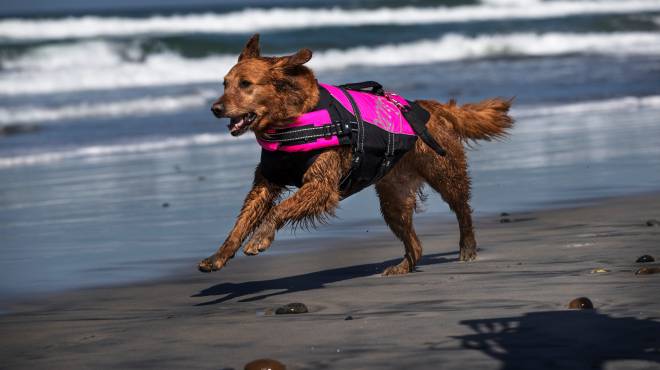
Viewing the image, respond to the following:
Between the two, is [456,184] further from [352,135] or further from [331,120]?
[331,120]

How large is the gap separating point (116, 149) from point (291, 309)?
994cm

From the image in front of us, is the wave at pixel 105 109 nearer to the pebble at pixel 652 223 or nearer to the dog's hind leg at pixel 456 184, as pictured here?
the dog's hind leg at pixel 456 184

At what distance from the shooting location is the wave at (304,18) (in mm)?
47219

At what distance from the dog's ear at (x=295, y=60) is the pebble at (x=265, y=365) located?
2524 mm

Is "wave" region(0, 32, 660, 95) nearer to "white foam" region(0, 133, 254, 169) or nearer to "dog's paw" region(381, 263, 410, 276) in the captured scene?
"white foam" region(0, 133, 254, 169)

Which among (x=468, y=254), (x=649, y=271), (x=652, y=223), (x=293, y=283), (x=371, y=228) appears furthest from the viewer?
(x=371, y=228)

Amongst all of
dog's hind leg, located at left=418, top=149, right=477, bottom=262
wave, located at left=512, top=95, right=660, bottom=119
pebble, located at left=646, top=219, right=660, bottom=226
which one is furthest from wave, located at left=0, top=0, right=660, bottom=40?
dog's hind leg, located at left=418, top=149, right=477, bottom=262

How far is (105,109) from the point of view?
71.2 feet

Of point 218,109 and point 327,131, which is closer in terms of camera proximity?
point 218,109

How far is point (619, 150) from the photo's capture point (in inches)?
472

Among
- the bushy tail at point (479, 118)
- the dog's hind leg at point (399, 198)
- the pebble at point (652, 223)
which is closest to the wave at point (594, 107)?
the bushy tail at point (479, 118)

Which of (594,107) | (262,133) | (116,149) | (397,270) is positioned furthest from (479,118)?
(594,107)

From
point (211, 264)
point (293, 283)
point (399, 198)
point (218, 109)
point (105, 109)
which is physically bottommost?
point (293, 283)

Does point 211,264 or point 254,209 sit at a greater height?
point 254,209
